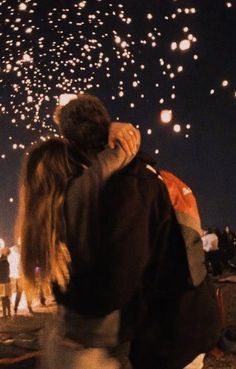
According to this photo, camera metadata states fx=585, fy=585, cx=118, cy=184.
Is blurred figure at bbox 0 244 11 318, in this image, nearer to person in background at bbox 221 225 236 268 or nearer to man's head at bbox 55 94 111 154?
person in background at bbox 221 225 236 268

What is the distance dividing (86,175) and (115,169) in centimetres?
12

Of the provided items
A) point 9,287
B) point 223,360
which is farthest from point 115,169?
point 9,287

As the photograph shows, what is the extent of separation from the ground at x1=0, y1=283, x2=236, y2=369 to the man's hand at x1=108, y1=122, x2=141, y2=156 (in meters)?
1.22

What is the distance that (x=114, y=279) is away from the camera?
2037 mm

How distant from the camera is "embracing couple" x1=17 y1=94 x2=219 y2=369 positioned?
6.75 feet

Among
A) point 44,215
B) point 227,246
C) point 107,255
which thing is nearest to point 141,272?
point 107,255

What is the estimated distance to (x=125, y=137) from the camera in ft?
7.21

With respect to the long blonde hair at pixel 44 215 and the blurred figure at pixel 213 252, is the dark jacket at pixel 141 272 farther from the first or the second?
the blurred figure at pixel 213 252

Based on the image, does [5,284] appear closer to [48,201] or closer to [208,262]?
[208,262]

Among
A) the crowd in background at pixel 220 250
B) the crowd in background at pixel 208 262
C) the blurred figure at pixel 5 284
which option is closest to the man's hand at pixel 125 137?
the crowd in background at pixel 208 262

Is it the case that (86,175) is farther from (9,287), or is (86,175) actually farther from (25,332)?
(9,287)

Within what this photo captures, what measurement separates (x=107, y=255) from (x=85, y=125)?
534mm

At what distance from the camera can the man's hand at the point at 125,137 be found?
2189mm

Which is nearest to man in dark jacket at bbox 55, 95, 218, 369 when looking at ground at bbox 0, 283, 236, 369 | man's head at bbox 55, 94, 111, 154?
man's head at bbox 55, 94, 111, 154
